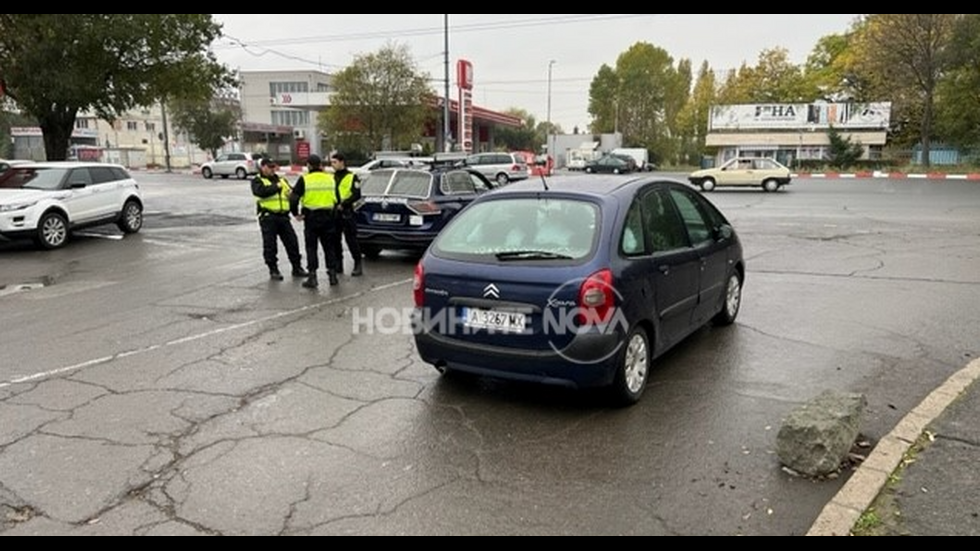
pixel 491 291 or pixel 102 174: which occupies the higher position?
pixel 102 174

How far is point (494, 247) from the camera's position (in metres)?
4.96

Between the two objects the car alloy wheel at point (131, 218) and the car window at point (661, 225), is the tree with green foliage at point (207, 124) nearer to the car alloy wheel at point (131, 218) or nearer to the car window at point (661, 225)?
the car alloy wheel at point (131, 218)

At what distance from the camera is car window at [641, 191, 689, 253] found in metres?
5.23

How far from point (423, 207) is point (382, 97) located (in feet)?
124

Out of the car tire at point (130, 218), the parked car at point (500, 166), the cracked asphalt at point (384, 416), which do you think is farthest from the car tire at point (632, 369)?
the parked car at point (500, 166)

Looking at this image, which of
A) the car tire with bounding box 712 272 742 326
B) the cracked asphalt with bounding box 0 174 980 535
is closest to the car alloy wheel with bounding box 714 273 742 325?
the car tire with bounding box 712 272 742 326

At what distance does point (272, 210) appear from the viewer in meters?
9.58

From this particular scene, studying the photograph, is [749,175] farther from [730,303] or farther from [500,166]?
[730,303]

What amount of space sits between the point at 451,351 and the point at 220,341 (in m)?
2.83

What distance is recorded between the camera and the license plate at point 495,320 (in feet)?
15.1

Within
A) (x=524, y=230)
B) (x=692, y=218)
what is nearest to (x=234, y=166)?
(x=692, y=218)

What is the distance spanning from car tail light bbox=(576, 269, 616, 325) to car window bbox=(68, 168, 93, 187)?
41.7 feet

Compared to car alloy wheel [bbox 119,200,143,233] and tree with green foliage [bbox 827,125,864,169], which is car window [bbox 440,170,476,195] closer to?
car alloy wheel [bbox 119,200,143,233]
